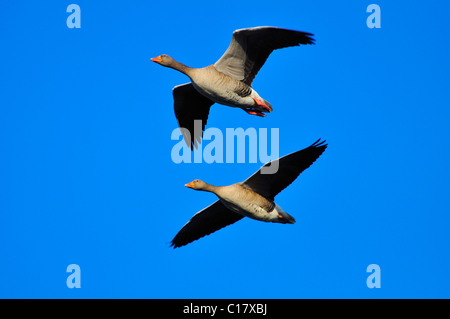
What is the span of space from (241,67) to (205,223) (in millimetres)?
3157

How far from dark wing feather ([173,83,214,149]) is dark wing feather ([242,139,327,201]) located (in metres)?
2.33

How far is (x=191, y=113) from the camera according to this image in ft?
53.3

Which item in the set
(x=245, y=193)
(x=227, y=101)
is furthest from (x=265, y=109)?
(x=245, y=193)

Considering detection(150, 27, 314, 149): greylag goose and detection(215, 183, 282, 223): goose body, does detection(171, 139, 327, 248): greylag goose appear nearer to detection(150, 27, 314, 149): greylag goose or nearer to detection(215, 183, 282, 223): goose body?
detection(215, 183, 282, 223): goose body

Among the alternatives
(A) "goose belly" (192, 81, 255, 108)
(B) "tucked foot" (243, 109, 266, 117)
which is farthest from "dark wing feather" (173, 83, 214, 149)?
(A) "goose belly" (192, 81, 255, 108)

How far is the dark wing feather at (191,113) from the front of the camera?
16.1 m

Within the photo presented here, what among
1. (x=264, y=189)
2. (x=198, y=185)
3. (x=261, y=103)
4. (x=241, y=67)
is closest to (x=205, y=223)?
(x=198, y=185)

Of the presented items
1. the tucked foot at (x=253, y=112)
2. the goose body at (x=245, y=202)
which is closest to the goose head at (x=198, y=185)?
the goose body at (x=245, y=202)

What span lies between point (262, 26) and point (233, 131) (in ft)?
8.18

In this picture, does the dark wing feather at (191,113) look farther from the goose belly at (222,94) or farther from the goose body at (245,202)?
the goose body at (245,202)

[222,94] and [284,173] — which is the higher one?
[222,94]

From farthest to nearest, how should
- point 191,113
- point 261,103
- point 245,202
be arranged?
1. point 191,113
2. point 261,103
3. point 245,202

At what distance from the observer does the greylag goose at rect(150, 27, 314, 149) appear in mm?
13922

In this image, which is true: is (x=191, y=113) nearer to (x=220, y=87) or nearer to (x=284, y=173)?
(x=220, y=87)
